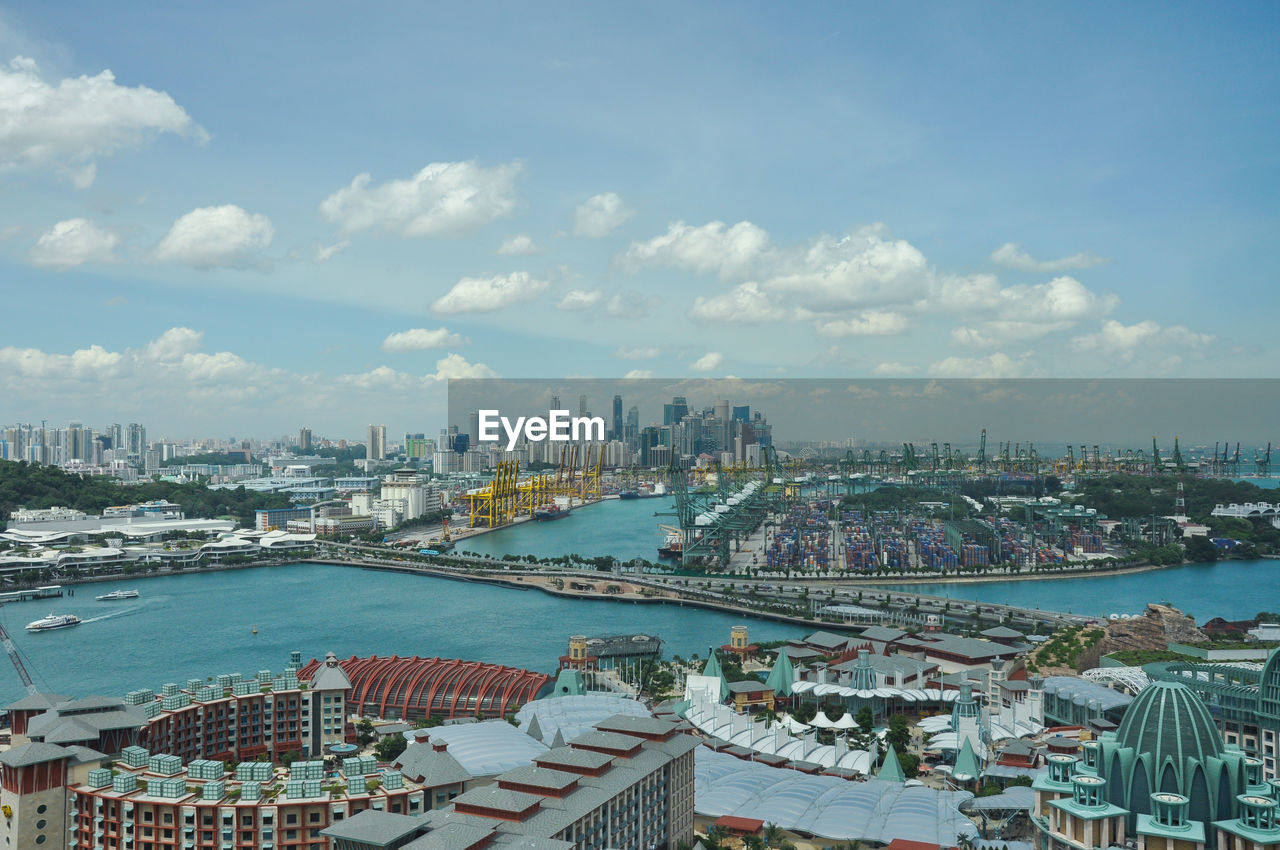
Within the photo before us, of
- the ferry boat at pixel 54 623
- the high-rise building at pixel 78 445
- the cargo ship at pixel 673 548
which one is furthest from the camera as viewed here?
the high-rise building at pixel 78 445

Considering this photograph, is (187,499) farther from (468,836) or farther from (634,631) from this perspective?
(468,836)

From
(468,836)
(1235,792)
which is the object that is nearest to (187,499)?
(468,836)

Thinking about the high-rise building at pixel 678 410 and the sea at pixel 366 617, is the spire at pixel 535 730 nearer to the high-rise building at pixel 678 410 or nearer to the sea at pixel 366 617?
the sea at pixel 366 617

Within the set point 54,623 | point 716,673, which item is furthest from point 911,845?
point 54,623

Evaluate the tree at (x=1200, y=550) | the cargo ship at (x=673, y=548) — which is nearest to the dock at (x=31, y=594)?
the cargo ship at (x=673, y=548)

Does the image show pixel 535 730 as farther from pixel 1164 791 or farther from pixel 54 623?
Result: pixel 54 623
